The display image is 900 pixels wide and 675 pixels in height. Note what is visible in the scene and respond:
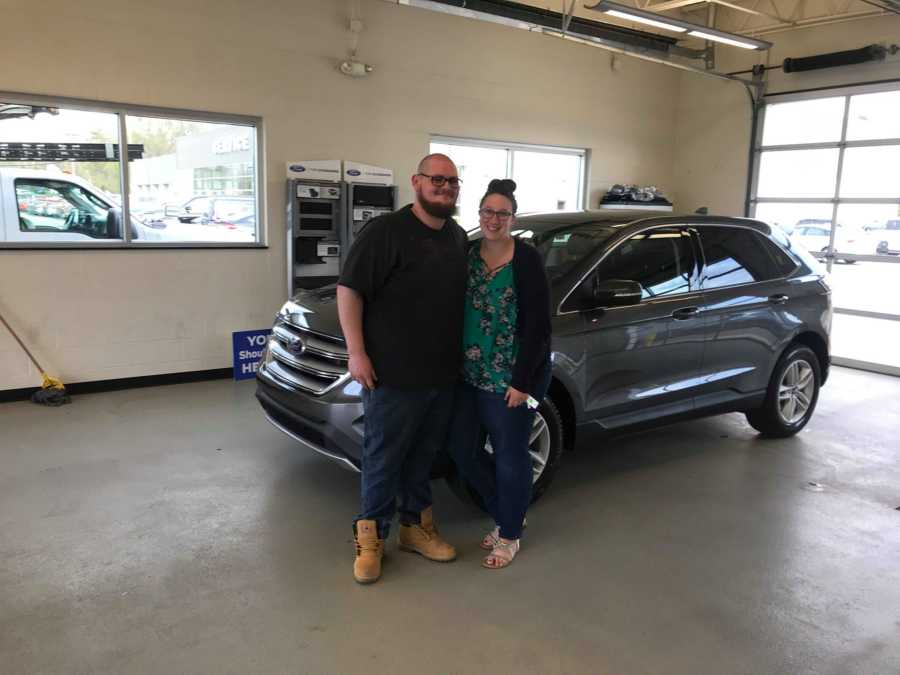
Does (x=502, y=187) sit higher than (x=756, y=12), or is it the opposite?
(x=756, y=12)

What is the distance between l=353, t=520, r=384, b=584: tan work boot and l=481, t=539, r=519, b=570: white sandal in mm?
486

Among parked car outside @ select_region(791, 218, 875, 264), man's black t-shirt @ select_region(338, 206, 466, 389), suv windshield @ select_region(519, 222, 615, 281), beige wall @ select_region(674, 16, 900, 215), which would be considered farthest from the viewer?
parked car outside @ select_region(791, 218, 875, 264)

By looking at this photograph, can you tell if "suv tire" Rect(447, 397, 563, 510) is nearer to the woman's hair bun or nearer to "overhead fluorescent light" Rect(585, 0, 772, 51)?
the woman's hair bun

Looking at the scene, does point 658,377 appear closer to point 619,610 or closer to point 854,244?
point 619,610

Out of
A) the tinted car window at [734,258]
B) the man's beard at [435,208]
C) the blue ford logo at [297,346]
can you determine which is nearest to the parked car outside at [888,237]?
the tinted car window at [734,258]

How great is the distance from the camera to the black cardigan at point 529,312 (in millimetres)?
2717

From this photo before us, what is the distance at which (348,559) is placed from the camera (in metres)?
3.07

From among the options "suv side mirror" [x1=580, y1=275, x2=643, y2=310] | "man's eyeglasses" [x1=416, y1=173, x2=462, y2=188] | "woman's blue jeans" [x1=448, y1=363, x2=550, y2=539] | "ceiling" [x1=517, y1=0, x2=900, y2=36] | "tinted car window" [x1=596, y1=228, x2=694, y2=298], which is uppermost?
"ceiling" [x1=517, y1=0, x2=900, y2=36]

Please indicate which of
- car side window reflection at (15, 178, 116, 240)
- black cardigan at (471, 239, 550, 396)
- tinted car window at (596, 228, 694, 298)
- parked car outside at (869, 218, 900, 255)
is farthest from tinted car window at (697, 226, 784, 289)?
car side window reflection at (15, 178, 116, 240)

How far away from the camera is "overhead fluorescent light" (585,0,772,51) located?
593 centimetres

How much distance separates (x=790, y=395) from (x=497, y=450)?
114 inches

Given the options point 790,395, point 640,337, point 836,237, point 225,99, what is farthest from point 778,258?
point 225,99

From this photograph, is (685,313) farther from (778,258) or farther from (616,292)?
(778,258)

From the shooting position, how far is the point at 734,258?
438 centimetres
